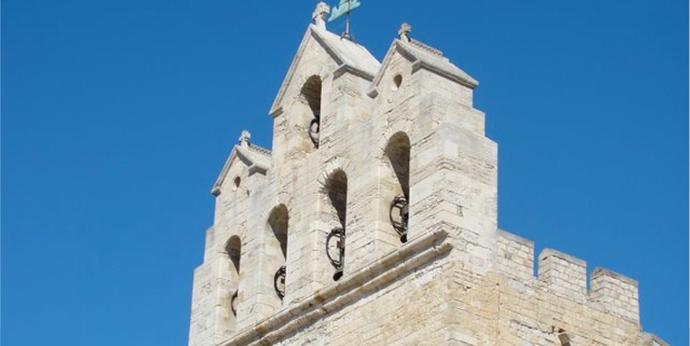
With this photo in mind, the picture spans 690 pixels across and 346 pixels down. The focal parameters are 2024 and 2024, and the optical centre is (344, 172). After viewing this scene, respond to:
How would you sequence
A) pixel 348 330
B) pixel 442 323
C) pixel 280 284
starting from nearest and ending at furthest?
pixel 442 323 → pixel 348 330 → pixel 280 284

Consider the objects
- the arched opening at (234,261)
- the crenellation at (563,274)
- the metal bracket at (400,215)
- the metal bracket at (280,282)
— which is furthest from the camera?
the arched opening at (234,261)

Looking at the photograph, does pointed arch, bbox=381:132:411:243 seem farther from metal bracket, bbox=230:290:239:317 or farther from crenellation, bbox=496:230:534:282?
metal bracket, bbox=230:290:239:317

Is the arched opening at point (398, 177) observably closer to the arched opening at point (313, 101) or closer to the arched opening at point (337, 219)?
the arched opening at point (337, 219)

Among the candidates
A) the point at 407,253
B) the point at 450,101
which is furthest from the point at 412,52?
the point at 407,253

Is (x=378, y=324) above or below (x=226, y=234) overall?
below

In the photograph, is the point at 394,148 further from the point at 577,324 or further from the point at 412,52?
the point at 577,324

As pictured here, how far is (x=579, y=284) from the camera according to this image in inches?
1152

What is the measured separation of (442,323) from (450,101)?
366cm

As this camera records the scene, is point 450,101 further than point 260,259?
No

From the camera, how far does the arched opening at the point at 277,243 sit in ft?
105

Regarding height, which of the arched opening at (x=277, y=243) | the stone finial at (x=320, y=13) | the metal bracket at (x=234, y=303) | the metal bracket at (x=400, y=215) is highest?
the stone finial at (x=320, y=13)

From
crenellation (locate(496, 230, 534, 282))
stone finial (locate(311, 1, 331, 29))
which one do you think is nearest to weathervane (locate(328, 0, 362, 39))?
stone finial (locate(311, 1, 331, 29))

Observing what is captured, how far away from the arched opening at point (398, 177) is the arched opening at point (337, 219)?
111 centimetres

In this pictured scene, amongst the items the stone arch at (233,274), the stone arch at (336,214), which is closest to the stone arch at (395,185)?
the stone arch at (336,214)
